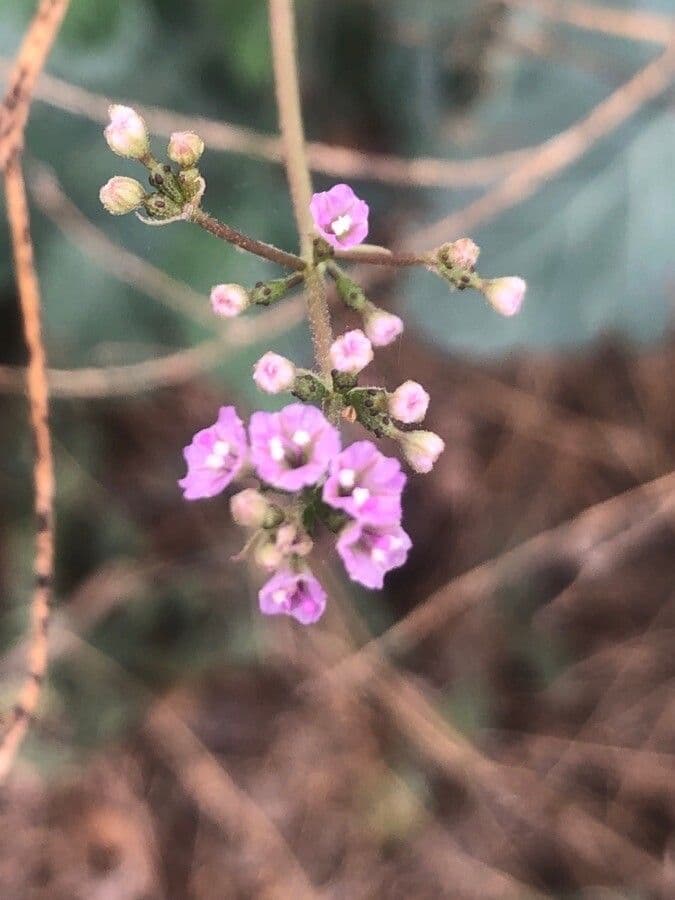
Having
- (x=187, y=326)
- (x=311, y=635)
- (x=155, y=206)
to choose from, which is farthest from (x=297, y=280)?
(x=311, y=635)

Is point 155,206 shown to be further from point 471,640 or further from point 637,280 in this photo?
point 471,640

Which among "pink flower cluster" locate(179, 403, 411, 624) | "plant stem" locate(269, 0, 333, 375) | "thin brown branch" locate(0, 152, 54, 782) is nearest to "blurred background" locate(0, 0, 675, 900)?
"thin brown branch" locate(0, 152, 54, 782)

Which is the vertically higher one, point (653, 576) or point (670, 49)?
point (670, 49)

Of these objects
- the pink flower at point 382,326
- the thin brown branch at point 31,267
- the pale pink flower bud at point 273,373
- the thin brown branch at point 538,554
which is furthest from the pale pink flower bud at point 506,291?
the thin brown branch at point 538,554

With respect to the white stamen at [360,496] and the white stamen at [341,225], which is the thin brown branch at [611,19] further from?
the white stamen at [360,496]

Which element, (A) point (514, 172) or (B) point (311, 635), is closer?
(A) point (514, 172)

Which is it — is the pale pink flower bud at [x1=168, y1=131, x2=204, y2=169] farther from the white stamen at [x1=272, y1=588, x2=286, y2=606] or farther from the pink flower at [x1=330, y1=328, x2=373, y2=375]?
Answer: the white stamen at [x1=272, y1=588, x2=286, y2=606]

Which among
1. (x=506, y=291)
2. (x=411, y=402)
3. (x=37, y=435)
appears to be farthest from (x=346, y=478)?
(x=37, y=435)

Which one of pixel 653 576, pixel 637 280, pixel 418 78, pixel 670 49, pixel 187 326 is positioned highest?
pixel 418 78
